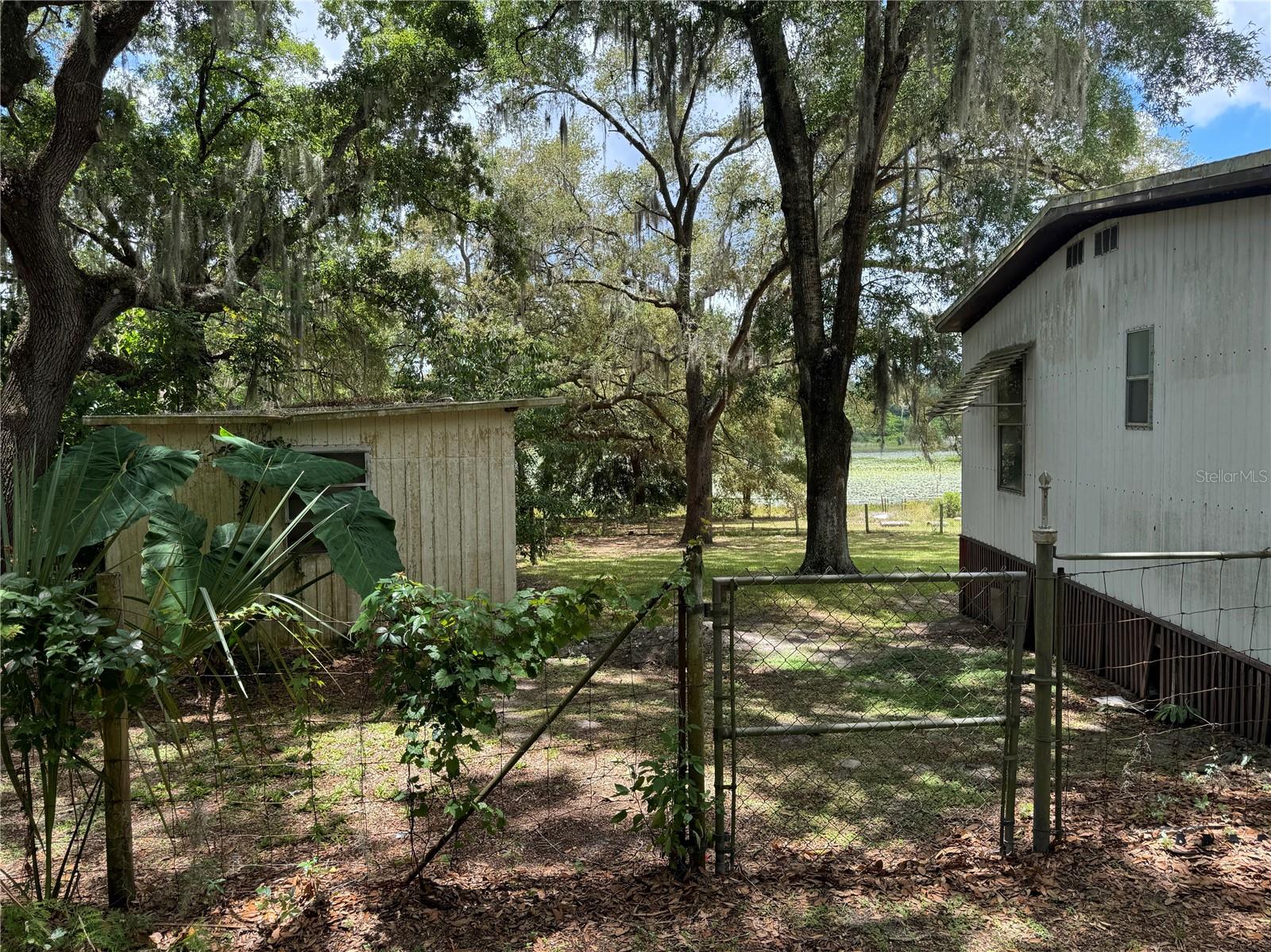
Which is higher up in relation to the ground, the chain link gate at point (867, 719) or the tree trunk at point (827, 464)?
the tree trunk at point (827, 464)

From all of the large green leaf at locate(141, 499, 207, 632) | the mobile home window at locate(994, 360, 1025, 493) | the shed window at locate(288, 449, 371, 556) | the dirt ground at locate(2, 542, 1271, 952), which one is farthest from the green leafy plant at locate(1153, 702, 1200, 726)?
the shed window at locate(288, 449, 371, 556)

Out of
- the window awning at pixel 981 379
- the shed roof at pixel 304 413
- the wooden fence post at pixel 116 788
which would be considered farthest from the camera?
the window awning at pixel 981 379

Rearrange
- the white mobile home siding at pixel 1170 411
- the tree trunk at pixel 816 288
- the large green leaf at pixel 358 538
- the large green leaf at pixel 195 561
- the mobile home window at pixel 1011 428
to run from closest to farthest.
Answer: the large green leaf at pixel 195 561 → the white mobile home siding at pixel 1170 411 → the large green leaf at pixel 358 538 → the mobile home window at pixel 1011 428 → the tree trunk at pixel 816 288

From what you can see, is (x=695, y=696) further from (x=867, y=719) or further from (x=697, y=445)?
(x=697, y=445)

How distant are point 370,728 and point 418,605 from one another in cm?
361

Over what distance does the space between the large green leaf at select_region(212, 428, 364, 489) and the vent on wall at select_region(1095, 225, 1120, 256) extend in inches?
271

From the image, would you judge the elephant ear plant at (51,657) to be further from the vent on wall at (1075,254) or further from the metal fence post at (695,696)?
the vent on wall at (1075,254)

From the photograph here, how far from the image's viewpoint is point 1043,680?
3.78m

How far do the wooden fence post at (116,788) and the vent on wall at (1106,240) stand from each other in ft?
24.9

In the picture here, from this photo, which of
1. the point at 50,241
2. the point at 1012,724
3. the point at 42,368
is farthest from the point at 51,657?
the point at 50,241

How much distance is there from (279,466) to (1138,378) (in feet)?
23.3

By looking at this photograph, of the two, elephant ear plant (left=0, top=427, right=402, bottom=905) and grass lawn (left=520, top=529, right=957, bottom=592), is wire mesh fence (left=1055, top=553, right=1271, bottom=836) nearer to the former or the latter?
elephant ear plant (left=0, top=427, right=402, bottom=905)

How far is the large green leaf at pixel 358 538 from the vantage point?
22.5 feet

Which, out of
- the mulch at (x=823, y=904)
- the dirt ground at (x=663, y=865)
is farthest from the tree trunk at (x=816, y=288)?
the mulch at (x=823, y=904)
